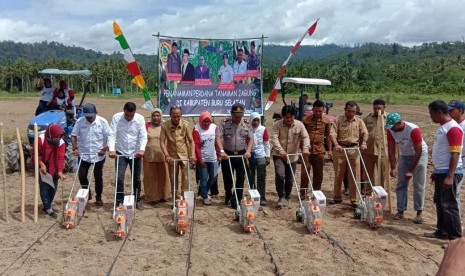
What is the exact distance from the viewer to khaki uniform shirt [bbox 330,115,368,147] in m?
7.93

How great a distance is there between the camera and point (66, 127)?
10.2m

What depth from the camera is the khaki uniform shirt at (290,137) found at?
25.6 feet

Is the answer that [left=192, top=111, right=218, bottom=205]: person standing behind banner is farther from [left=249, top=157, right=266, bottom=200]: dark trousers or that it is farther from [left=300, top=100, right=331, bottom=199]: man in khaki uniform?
[left=300, top=100, right=331, bottom=199]: man in khaki uniform

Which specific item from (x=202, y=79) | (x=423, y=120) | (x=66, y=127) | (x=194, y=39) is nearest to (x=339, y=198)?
(x=202, y=79)

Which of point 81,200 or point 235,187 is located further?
point 235,187

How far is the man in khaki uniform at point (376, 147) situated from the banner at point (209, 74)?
93.1 inches

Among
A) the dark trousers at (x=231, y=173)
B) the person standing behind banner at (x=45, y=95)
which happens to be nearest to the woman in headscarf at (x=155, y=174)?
the dark trousers at (x=231, y=173)

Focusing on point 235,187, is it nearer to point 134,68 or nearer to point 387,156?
point 387,156

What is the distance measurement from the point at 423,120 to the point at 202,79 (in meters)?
16.1

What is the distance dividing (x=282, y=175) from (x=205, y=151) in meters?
1.33

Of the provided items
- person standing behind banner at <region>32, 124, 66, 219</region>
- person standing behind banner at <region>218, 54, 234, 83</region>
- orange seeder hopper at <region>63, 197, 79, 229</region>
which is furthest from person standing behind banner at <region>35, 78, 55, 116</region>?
orange seeder hopper at <region>63, 197, 79, 229</region>

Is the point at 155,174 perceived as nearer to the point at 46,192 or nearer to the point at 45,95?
the point at 46,192

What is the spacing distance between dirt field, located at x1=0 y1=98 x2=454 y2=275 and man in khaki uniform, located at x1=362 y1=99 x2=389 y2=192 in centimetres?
78

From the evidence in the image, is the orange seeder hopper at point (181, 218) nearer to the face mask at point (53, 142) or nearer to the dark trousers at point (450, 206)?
the face mask at point (53, 142)
